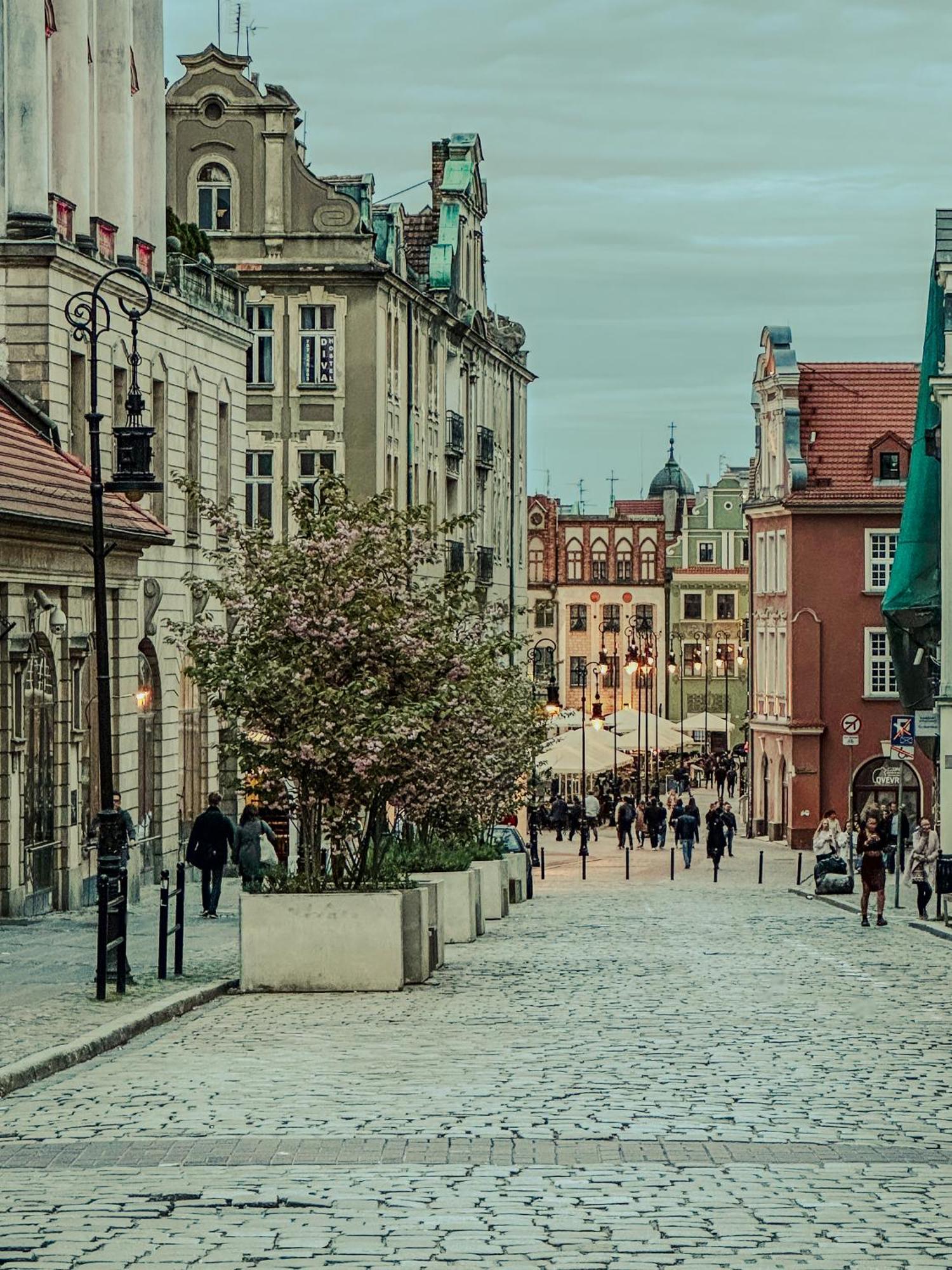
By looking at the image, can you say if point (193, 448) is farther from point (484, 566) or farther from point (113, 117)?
point (484, 566)

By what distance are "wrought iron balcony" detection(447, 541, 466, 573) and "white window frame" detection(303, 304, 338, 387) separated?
10.2 m

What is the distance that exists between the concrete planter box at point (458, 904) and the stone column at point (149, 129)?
14.9 metres

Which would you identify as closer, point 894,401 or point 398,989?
point 398,989

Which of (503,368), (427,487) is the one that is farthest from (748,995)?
(503,368)

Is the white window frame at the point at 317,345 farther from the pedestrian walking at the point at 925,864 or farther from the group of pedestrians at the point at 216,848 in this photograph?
the group of pedestrians at the point at 216,848

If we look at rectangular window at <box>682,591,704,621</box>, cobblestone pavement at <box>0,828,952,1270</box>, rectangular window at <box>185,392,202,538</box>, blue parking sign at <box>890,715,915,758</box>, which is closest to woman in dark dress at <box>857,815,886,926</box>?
blue parking sign at <box>890,715,915,758</box>

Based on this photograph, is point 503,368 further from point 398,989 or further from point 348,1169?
point 348,1169

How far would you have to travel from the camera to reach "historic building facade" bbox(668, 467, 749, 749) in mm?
136125

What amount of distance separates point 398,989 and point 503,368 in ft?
206

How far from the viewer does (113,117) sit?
1479 inches

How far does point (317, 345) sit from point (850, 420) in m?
23.6

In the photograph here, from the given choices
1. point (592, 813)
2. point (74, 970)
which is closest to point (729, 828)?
point (592, 813)

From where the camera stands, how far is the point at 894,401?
252 feet

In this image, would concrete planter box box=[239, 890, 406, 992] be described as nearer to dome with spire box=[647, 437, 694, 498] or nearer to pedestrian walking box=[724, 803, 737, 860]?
pedestrian walking box=[724, 803, 737, 860]
